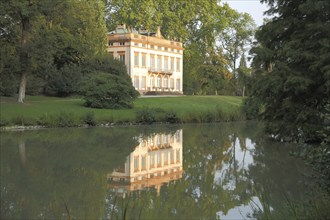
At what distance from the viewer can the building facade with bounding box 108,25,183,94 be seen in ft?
185

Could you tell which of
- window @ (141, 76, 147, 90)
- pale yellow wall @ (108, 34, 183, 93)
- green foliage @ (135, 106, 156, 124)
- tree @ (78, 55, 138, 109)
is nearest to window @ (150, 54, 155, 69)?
pale yellow wall @ (108, 34, 183, 93)

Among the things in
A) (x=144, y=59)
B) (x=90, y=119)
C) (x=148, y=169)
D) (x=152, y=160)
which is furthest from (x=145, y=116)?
(x=144, y=59)

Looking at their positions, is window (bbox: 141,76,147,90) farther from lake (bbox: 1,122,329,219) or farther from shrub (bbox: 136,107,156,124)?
lake (bbox: 1,122,329,219)

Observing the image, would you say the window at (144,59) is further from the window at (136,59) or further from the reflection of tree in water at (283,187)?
the reflection of tree in water at (283,187)

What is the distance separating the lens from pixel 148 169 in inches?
551

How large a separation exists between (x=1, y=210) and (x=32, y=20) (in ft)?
86.8

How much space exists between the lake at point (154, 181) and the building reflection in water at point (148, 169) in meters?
0.02

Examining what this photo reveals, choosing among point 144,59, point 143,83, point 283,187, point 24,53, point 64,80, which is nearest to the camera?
point 283,187

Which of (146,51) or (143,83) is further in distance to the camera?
(143,83)

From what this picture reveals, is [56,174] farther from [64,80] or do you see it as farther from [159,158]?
[64,80]

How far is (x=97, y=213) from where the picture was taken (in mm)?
8188

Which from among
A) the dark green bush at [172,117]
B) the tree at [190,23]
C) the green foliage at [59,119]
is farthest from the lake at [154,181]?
the tree at [190,23]

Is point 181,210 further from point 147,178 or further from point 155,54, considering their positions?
point 155,54

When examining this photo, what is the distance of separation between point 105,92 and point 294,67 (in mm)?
23102
